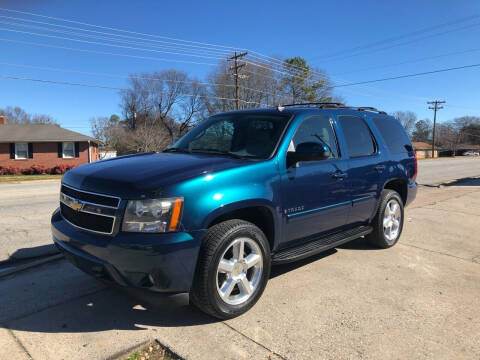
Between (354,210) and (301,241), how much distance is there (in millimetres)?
968

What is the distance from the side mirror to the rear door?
905mm

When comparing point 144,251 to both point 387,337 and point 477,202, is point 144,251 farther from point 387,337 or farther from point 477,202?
point 477,202

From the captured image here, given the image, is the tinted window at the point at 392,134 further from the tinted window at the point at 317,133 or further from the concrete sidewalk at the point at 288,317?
the concrete sidewalk at the point at 288,317

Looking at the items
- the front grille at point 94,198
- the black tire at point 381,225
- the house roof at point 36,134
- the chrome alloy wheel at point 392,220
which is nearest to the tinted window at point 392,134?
the black tire at point 381,225

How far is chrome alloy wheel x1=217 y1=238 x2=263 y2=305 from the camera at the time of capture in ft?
9.93

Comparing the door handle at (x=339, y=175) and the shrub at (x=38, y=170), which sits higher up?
the door handle at (x=339, y=175)

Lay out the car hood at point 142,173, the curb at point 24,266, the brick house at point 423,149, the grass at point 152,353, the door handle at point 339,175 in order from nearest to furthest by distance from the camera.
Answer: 1. the grass at point 152,353
2. the car hood at point 142,173
3. the door handle at point 339,175
4. the curb at point 24,266
5. the brick house at point 423,149

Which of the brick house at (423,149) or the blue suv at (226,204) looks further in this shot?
the brick house at (423,149)

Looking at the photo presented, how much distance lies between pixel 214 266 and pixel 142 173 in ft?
3.16

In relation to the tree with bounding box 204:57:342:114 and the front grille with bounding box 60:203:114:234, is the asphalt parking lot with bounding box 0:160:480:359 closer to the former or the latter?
the front grille with bounding box 60:203:114:234

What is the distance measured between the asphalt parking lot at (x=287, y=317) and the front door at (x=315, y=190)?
24.7 inches

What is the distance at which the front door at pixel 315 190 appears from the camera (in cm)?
349

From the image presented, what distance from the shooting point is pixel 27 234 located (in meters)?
5.96

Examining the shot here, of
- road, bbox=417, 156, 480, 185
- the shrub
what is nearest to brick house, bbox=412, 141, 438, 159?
road, bbox=417, 156, 480, 185
